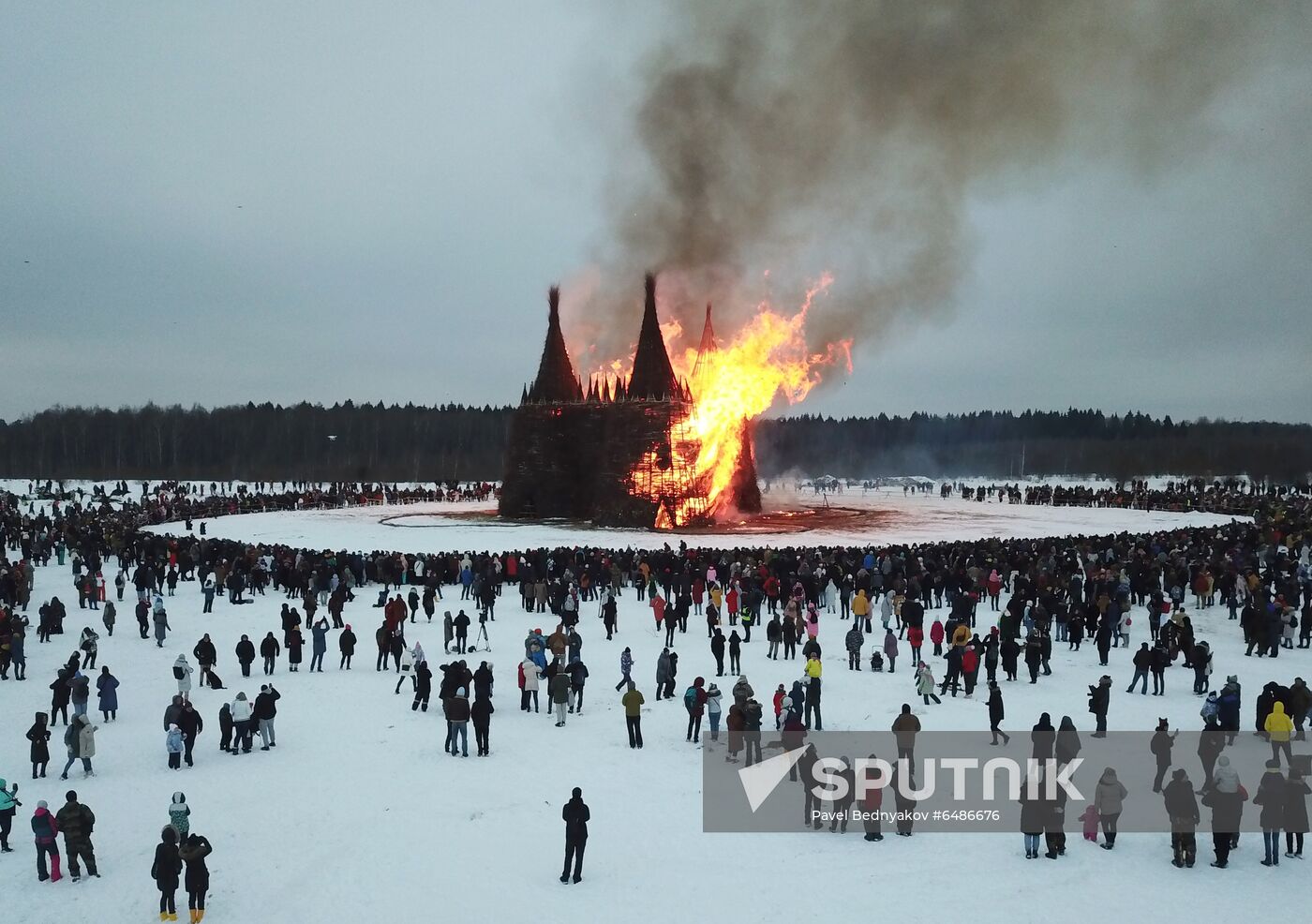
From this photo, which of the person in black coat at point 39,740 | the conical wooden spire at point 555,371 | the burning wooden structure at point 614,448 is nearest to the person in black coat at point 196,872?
the person in black coat at point 39,740

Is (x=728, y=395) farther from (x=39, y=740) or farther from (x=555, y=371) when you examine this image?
(x=39, y=740)

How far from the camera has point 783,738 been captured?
41.4ft

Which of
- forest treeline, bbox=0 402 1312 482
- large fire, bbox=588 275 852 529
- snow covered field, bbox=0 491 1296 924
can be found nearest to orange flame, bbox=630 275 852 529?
large fire, bbox=588 275 852 529

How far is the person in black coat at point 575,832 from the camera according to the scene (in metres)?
10.0

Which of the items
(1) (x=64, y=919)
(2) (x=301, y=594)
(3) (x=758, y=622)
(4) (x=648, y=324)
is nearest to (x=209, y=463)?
(4) (x=648, y=324)

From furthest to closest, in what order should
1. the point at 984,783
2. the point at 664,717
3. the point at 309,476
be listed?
the point at 309,476, the point at 664,717, the point at 984,783

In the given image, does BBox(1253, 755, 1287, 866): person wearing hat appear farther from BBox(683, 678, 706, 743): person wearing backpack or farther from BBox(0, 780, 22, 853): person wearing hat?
BBox(0, 780, 22, 853): person wearing hat

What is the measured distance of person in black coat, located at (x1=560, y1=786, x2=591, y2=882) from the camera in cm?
1002

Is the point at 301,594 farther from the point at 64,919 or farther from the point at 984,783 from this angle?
the point at 984,783

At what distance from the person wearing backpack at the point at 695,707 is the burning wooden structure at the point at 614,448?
2873 cm

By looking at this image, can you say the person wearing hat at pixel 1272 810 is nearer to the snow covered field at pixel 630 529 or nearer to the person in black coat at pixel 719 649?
the person in black coat at pixel 719 649

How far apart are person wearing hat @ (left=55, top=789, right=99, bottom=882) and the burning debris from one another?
33429 millimetres

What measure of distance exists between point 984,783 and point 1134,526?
39.7 meters

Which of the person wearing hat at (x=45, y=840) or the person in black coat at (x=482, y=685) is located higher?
the person in black coat at (x=482, y=685)
